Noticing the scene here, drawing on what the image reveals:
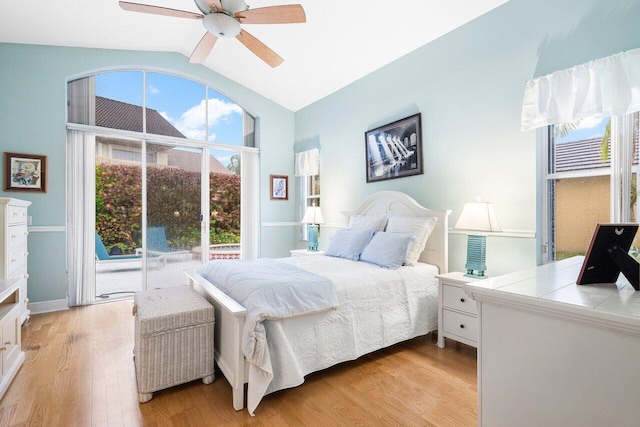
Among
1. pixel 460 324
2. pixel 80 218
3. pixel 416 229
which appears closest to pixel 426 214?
pixel 416 229

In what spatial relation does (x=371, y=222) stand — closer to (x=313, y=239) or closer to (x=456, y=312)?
(x=456, y=312)

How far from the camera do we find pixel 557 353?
942 mm

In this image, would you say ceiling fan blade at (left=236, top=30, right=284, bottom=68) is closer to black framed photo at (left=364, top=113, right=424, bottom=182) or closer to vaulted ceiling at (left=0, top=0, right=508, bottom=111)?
vaulted ceiling at (left=0, top=0, right=508, bottom=111)

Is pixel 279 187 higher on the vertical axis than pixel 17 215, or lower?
higher

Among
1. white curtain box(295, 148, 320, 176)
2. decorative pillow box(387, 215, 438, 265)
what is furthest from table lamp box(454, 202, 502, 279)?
white curtain box(295, 148, 320, 176)

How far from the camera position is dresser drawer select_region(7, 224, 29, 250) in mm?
2818

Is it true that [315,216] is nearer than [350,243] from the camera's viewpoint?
No

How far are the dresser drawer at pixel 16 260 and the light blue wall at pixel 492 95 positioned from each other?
12.1ft

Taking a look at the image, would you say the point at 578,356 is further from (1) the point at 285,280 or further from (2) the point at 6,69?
(2) the point at 6,69

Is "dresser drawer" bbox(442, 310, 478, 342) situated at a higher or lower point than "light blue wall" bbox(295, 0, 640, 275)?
lower

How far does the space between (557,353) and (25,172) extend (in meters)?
4.91

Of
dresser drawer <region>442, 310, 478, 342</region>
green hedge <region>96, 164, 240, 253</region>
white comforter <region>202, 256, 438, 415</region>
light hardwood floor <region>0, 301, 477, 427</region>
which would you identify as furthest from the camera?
green hedge <region>96, 164, 240, 253</region>

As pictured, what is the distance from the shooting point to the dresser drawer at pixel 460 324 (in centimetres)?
245

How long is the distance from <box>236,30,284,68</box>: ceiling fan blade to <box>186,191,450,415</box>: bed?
1.87 metres
